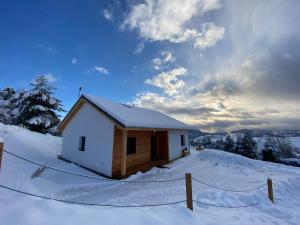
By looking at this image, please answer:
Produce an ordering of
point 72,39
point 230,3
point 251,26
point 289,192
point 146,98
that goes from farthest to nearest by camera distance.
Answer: point 146,98 < point 72,39 < point 251,26 < point 230,3 < point 289,192

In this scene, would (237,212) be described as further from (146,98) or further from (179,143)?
(146,98)

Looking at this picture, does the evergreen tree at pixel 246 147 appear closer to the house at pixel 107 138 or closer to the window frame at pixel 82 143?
the house at pixel 107 138

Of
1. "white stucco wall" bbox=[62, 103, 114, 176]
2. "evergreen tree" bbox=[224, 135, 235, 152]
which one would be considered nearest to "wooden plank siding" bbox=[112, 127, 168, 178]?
"white stucco wall" bbox=[62, 103, 114, 176]

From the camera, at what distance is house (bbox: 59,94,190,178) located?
9914mm

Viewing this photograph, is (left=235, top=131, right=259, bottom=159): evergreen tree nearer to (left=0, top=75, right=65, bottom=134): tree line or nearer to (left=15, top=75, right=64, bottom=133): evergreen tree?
(left=0, top=75, right=65, bottom=134): tree line

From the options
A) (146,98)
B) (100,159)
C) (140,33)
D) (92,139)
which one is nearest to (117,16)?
(140,33)

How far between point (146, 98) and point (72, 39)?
1273cm

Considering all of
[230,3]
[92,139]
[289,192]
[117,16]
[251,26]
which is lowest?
[289,192]

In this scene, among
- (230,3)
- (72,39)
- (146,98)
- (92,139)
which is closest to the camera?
(230,3)

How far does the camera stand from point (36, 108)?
62.0 ft

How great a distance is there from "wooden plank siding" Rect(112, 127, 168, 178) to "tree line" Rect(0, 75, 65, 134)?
11.6m

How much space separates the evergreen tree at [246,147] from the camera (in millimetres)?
29681

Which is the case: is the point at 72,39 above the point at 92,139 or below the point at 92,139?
above

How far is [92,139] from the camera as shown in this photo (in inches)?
436
